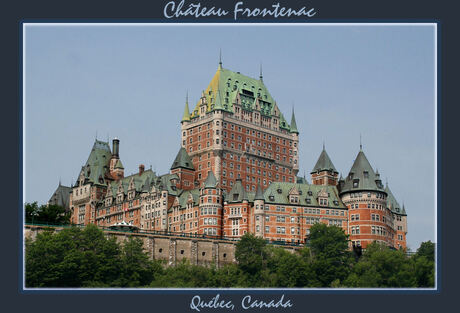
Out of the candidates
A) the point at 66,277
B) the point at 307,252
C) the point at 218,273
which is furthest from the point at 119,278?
the point at 307,252

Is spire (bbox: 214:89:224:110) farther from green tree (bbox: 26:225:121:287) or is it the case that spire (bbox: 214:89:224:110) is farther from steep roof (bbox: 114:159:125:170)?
green tree (bbox: 26:225:121:287)

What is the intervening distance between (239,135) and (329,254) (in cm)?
4836

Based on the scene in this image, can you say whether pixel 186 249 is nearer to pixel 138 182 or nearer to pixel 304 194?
pixel 304 194

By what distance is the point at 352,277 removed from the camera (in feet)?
440

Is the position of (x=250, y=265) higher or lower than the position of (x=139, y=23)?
lower

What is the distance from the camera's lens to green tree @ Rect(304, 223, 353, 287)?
138 metres

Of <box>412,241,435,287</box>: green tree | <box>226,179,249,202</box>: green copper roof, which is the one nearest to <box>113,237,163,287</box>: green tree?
<box>226,179,249,202</box>: green copper roof

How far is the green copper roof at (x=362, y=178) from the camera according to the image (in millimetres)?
160875

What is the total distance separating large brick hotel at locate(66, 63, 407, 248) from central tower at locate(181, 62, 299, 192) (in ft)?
0.75

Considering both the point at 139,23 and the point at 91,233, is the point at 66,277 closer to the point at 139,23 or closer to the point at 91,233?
the point at 91,233

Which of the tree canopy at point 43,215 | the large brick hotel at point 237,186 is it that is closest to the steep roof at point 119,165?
the large brick hotel at point 237,186

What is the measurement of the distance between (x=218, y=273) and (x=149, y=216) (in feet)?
131

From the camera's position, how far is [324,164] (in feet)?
578

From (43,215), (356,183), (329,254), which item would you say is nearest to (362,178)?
(356,183)
